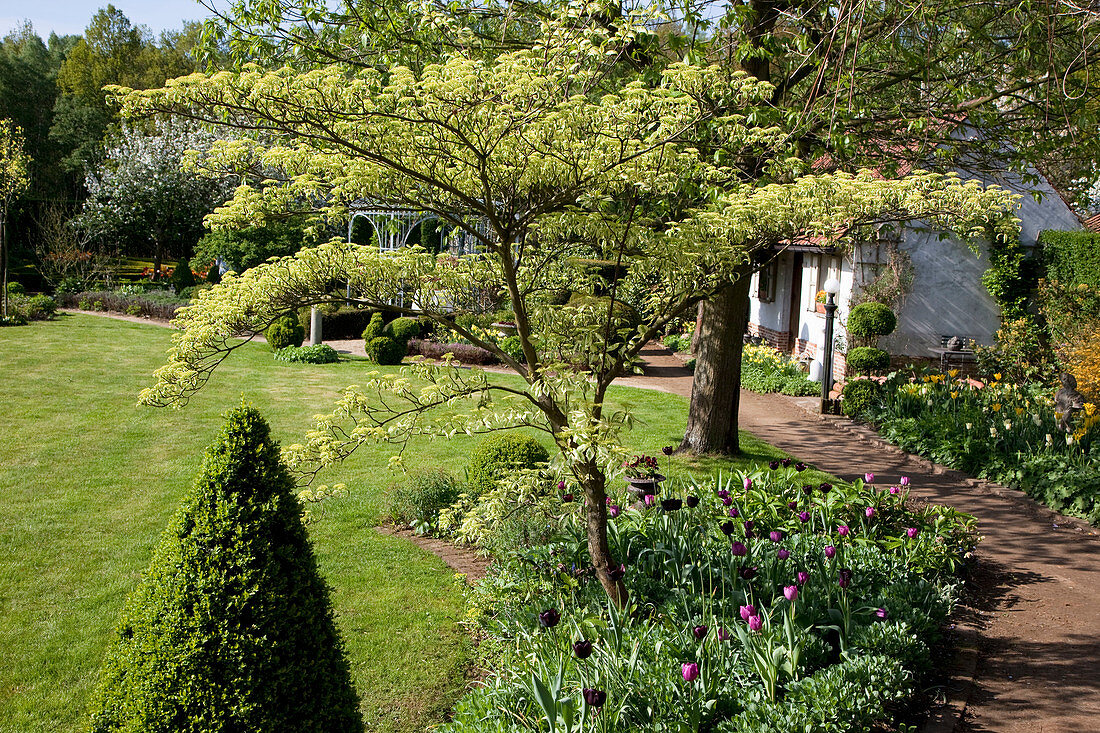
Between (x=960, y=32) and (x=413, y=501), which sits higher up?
(x=960, y=32)

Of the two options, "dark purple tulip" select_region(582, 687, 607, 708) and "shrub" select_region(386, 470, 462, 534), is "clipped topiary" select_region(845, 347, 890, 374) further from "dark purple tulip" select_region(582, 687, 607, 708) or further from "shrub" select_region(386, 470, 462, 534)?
"dark purple tulip" select_region(582, 687, 607, 708)

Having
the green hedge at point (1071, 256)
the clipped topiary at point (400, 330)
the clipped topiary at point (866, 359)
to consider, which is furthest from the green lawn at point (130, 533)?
the green hedge at point (1071, 256)

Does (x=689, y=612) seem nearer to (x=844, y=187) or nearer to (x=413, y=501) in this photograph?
(x=844, y=187)

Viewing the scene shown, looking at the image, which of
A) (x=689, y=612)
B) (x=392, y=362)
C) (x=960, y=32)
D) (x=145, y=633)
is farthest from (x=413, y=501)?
(x=392, y=362)

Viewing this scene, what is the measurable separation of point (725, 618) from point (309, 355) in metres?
13.0

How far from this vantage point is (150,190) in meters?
28.1

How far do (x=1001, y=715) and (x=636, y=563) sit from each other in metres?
2.21

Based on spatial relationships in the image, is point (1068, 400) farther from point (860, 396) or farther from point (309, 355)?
point (309, 355)

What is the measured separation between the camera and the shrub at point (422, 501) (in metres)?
7.02

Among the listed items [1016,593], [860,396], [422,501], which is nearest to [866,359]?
[860,396]

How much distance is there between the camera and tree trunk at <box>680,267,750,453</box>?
9.20 meters

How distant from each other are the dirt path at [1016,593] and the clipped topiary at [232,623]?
3.04 meters

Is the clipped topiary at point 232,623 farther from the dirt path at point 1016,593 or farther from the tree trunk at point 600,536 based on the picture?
the dirt path at point 1016,593

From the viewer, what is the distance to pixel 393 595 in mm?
5602
